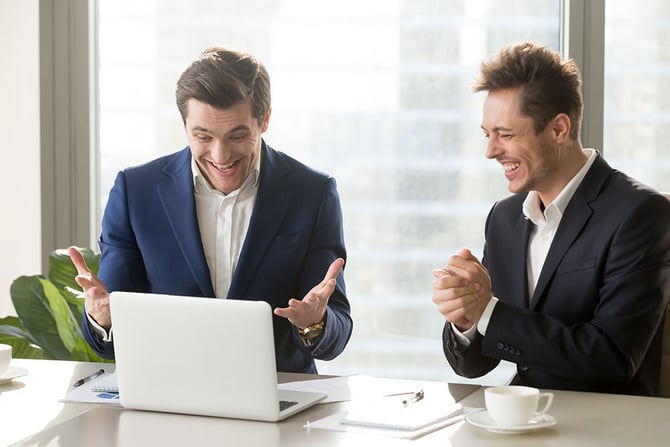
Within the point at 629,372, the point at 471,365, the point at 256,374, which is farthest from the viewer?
the point at 471,365

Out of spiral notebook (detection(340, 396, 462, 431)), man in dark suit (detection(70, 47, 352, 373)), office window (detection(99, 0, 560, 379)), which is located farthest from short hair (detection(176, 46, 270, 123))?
office window (detection(99, 0, 560, 379))

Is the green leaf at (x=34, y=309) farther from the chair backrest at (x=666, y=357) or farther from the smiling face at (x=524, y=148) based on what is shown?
the chair backrest at (x=666, y=357)

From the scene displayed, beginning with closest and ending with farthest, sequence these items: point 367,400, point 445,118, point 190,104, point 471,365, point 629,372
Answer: point 367,400 → point 629,372 → point 471,365 → point 190,104 → point 445,118

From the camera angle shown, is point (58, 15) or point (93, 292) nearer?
point (93, 292)

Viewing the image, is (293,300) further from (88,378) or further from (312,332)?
(88,378)

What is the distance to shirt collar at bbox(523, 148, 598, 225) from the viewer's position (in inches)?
104

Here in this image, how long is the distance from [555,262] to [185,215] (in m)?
1.06

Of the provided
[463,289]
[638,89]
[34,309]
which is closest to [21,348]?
[34,309]

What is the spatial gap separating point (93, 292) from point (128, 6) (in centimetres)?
211

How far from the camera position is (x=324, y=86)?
4.14 metres

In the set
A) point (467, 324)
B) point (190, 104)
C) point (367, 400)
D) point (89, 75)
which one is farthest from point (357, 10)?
point (367, 400)

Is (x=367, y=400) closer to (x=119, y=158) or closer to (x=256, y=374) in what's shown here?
(x=256, y=374)

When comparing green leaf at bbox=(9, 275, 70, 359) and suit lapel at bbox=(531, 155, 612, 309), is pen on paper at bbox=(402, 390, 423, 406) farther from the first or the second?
green leaf at bbox=(9, 275, 70, 359)

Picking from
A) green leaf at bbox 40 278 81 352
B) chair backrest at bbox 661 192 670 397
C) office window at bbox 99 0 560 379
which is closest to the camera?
chair backrest at bbox 661 192 670 397
